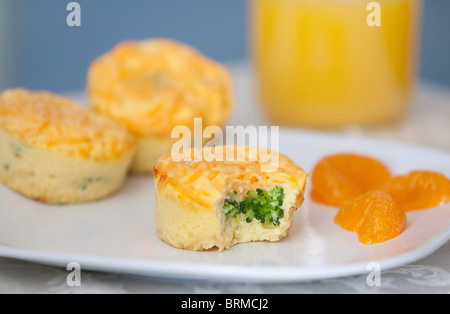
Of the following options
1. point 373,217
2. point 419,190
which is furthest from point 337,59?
point 373,217

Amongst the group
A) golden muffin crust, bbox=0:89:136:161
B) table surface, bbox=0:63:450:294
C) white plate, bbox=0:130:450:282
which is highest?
golden muffin crust, bbox=0:89:136:161

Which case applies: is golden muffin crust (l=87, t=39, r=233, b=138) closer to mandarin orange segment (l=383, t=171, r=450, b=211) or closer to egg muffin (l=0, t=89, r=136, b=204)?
egg muffin (l=0, t=89, r=136, b=204)

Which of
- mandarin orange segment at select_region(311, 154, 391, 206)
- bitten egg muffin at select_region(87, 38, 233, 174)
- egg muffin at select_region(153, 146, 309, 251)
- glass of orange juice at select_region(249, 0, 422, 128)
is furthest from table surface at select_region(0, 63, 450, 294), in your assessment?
glass of orange juice at select_region(249, 0, 422, 128)

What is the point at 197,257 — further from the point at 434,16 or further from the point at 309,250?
the point at 434,16

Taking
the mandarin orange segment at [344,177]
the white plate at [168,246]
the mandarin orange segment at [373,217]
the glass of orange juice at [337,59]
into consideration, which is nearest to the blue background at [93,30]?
the glass of orange juice at [337,59]

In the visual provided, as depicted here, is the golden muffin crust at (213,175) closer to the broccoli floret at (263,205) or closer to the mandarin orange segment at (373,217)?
the broccoli floret at (263,205)

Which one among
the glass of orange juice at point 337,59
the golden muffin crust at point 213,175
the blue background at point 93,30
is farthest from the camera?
the blue background at point 93,30

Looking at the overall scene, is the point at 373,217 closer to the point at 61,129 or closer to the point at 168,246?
the point at 168,246
